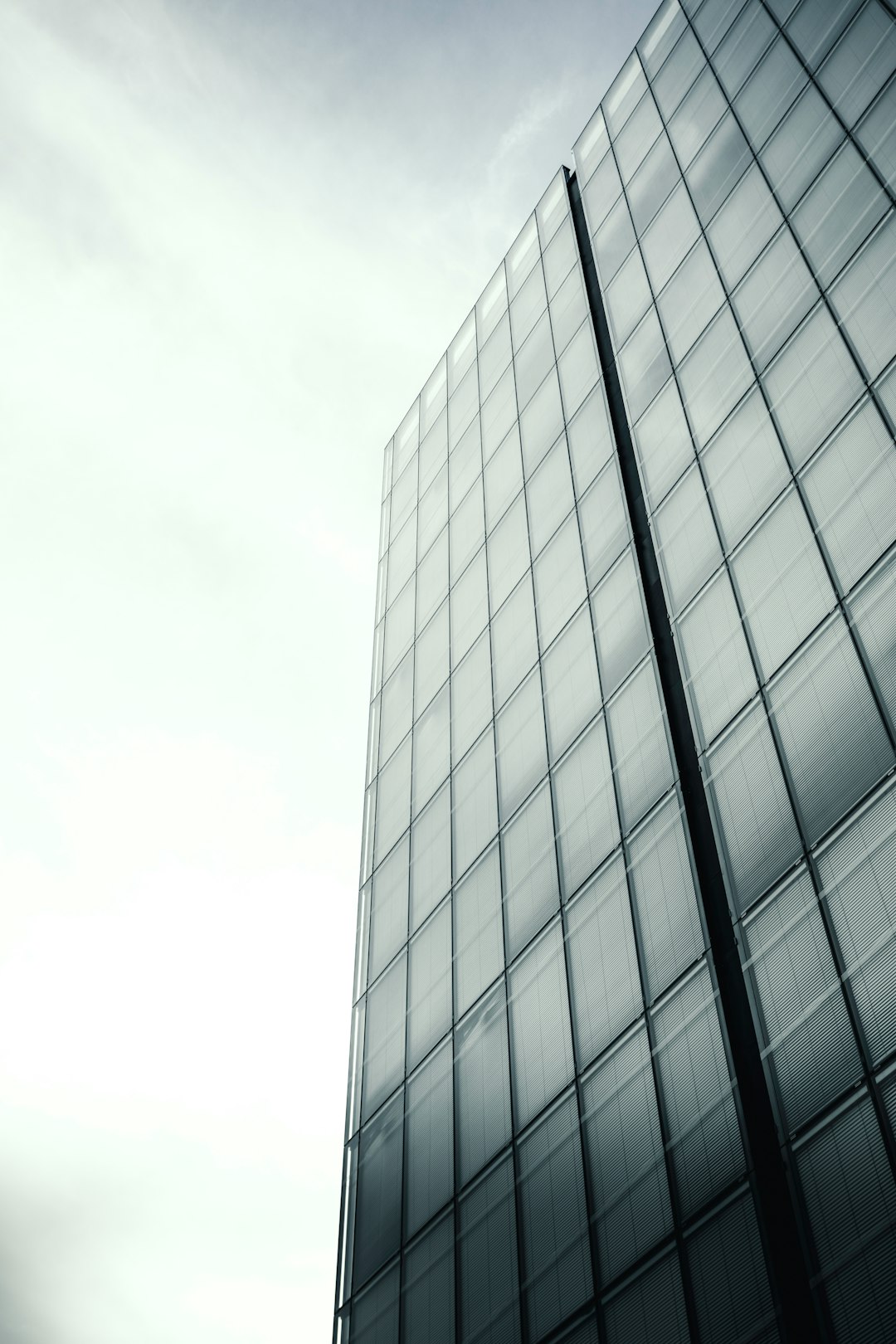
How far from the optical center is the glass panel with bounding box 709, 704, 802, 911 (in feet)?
54.3

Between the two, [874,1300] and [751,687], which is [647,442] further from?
[874,1300]

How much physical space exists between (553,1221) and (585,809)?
7.03 m

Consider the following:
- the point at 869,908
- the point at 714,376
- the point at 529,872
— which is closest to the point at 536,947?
the point at 529,872

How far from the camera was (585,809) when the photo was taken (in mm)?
21688

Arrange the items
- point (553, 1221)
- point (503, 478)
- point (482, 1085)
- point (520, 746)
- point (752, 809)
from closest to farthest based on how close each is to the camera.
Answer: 1. point (752, 809)
2. point (553, 1221)
3. point (482, 1085)
4. point (520, 746)
5. point (503, 478)

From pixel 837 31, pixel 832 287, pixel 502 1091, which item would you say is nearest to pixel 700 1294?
pixel 502 1091

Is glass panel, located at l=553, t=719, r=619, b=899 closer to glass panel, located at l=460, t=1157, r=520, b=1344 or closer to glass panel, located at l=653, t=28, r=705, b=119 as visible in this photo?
glass panel, located at l=460, t=1157, r=520, b=1344

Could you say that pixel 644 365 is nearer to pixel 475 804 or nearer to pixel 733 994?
pixel 475 804

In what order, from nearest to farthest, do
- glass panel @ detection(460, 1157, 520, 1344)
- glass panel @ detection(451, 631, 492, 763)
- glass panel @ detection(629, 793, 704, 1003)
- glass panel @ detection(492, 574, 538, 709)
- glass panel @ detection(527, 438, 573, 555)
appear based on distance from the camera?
glass panel @ detection(629, 793, 704, 1003)
glass panel @ detection(460, 1157, 520, 1344)
glass panel @ detection(492, 574, 538, 709)
glass panel @ detection(451, 631, 492, 763)
glass panel @ detection(527, 438, 573, 555)

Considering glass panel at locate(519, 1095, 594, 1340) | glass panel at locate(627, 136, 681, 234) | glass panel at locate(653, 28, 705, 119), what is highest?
glass panel at locate(653, 28, 705, 119)

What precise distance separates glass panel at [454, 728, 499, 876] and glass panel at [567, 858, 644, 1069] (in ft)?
15.5

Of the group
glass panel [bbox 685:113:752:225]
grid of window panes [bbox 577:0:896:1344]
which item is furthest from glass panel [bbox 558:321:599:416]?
glass panel [bbox 685:113:752:225]

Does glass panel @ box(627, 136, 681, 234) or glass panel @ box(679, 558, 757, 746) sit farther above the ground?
glass panel @ box(627, 136, 681, 234)

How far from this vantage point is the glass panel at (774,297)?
2184 centimetres
